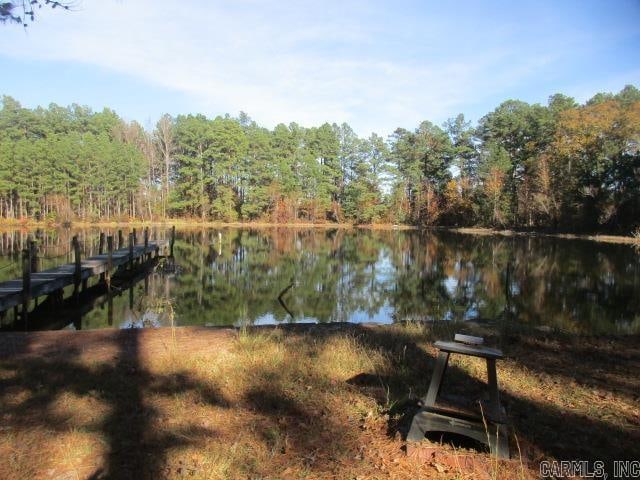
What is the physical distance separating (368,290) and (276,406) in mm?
13651

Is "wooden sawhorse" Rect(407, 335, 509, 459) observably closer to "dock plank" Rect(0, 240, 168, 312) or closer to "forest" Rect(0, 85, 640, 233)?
"dock plank" Rect(0, 240, 168, 312)

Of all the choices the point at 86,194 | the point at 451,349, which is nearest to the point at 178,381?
the point at 451,349

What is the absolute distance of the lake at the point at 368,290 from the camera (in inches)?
502

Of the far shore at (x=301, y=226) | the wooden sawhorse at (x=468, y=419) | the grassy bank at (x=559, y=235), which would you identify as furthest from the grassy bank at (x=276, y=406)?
the far shore at (x=301, y=226)

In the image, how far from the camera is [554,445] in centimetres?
345

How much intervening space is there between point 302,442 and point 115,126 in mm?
82324

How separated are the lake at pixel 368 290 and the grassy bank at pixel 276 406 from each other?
6.41 ft

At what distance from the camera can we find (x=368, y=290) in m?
17.6

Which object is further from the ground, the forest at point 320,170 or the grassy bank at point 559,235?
the forest at point 320,170

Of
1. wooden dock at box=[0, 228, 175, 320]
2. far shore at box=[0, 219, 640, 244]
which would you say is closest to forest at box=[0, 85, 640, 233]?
far shore at box=[0, 219, 640, 244]

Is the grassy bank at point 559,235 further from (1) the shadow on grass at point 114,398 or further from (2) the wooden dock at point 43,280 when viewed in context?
(1) the shadow on grass at point 114,398

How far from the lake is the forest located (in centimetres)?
1914

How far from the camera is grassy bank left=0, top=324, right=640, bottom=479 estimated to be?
10.5 ft

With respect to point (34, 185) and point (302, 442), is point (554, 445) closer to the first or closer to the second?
point (302, 442)
